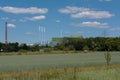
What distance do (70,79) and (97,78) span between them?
1582 mm

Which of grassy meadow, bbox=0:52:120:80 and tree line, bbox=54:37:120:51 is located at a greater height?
tree line, bbox=54:37:120:51

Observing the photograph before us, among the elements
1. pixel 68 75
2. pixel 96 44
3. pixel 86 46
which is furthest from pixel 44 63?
pixel 96 44

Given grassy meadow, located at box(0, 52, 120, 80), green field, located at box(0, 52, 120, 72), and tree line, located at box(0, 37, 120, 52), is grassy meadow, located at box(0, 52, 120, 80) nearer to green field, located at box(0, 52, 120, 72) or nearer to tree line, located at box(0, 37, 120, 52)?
green field, located at box(0, 52, 120, 72)

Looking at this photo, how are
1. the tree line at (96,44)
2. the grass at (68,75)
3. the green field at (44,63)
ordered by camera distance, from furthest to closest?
1. the tree line at (96,44)
2. the green field at (44,63)
3. the grass at (68,75)

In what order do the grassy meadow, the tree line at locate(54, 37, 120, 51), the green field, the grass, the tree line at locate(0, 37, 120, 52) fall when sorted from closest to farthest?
the grass, the grassy meadow, the green field, the tree line at locate(0, 37, 120, 52), the tree line at locate(54, 37, 120, 51)

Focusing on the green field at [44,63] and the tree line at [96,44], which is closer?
the green field at [44,63]

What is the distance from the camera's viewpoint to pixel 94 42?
142375mm

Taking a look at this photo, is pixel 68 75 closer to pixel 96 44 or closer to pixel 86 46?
pixel 96 44

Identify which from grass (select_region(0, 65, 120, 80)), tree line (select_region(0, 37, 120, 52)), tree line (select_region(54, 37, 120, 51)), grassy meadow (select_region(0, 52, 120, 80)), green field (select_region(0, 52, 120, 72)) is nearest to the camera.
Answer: grass (select_region(0, 65, 120, 80))

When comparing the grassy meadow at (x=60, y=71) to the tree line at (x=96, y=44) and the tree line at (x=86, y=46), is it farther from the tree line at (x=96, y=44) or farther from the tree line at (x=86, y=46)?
the tree line at (x=96, y=44)

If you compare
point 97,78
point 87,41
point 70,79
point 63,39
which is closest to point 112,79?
point 97,78

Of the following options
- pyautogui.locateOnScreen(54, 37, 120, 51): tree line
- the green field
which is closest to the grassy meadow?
the green field

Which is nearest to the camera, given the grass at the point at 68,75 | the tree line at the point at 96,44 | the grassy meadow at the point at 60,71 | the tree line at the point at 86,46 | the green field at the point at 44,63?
the grass at the point at 68,75

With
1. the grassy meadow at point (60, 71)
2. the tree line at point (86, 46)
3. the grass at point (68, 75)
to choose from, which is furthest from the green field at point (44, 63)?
the tree line at point (86, 46)
